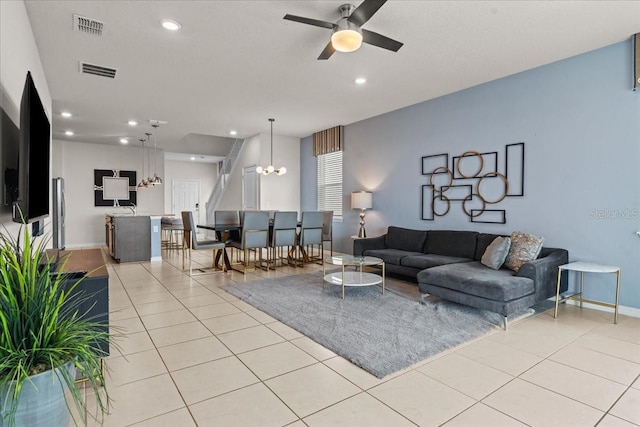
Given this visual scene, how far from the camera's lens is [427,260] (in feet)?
15.0

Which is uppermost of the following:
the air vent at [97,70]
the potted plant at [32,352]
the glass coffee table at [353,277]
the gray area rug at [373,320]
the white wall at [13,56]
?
the air vent at [97,70]

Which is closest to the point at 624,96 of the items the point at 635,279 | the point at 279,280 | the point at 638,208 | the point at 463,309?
the point at 638,208

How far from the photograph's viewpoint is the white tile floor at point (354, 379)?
1892mm

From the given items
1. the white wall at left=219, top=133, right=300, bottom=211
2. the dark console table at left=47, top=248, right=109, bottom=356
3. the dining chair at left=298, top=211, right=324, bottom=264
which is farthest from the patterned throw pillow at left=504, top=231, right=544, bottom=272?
the white wall at left=219, top=133, right=300, bottom=211

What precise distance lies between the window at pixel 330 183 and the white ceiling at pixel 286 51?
171 centimetres

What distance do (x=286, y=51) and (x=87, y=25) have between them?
193 cm

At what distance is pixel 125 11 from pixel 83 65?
1.65 meters

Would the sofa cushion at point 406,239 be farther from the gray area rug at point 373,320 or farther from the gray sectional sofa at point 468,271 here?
the gray area rug at point 373,320

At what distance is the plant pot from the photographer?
127 centimetres

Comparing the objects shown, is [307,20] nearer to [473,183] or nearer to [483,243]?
[473,183]

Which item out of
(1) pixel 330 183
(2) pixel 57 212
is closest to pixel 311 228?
(1) pixel 330 183

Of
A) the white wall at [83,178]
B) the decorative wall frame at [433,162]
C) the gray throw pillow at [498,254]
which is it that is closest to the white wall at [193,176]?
the white wall at [83,178]

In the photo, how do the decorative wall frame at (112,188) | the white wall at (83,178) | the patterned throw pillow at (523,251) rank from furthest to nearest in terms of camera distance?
the decorative wall frame at (112,188)
the white wall at (83,178)
the patterned throw pillow at (523,251)

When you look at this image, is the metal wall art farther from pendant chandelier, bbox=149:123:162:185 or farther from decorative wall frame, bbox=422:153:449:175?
pendant chandelier, bbox=149:123:162:185
